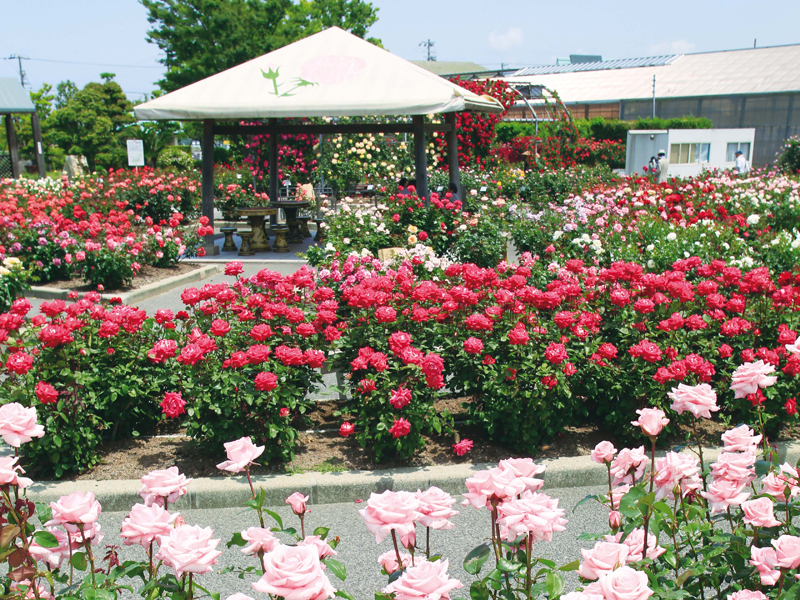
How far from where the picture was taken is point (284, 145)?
2019 centimetres

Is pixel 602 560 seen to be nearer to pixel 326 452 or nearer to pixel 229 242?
pixel 326 452

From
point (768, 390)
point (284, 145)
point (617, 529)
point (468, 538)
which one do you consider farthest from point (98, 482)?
point (284, 145)

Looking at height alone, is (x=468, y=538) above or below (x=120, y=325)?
below

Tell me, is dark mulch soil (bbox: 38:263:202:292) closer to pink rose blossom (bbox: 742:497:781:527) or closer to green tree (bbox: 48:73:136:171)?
pink rose blossom (bbox: 742:497:781:527)

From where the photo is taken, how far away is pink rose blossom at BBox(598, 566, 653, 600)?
1.26m

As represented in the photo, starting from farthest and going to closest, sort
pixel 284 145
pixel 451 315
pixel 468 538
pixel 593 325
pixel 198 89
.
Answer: pixel 284 145 → pixel 198 89 → pixel 451 315 → pixel 593 325 → pixel 468 538

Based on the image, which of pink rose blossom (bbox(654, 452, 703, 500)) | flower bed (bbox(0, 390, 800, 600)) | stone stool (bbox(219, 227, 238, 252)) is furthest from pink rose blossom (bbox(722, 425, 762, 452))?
stone stool (bbox(219, 227, 238, 252))

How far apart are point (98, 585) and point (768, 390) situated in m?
3.52

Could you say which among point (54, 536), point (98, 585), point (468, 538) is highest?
point (54, 536)

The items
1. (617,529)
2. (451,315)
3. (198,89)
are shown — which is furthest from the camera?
(198,89)

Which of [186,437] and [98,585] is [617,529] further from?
[186,437]

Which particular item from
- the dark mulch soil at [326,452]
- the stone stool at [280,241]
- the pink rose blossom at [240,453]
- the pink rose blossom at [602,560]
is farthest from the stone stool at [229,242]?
the pink rose blossom at [602,560]

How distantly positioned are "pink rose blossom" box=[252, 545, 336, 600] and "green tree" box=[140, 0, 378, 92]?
31.7 meters

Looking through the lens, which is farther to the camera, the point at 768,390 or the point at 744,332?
the point at 744,332
